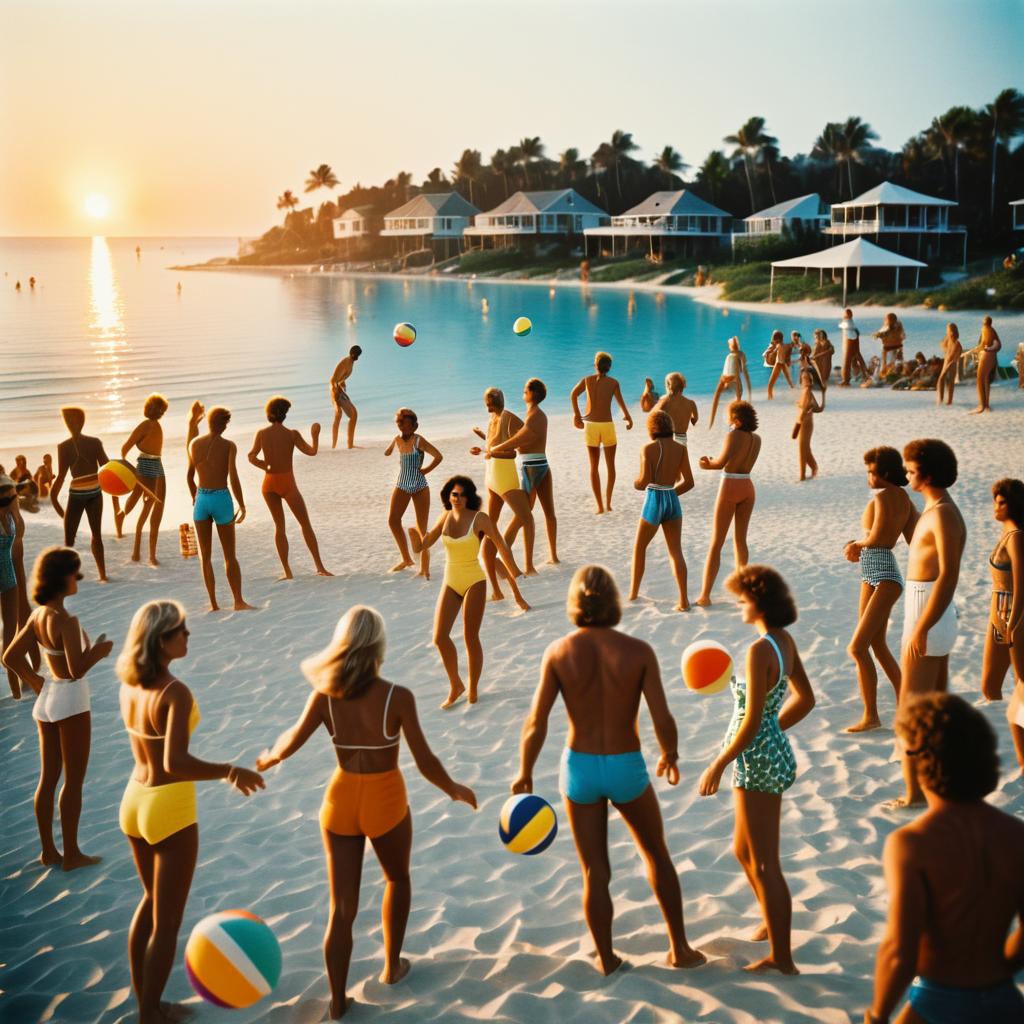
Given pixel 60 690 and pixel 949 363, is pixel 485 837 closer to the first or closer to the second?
pixel 60 690

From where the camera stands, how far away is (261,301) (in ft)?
235

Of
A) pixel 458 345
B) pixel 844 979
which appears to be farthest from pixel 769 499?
pixel 458 345

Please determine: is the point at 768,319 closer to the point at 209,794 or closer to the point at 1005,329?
the point at 1005,329

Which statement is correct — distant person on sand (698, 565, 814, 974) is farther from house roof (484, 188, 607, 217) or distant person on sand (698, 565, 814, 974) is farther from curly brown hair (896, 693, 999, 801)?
house roof (484, 188, 607, 217)

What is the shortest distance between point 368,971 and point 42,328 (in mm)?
59001

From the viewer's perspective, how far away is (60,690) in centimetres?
462

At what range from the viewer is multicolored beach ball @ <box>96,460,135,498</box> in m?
8.77

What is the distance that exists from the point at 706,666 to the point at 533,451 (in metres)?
4.45

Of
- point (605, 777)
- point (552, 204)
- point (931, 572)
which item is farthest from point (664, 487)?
point (552, 204)

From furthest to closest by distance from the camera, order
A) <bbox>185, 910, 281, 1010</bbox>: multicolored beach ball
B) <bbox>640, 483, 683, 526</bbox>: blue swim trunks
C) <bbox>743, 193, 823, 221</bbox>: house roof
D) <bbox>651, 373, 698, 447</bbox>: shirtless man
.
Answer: <bbox>743, 193, 823, 221</bbox>: house roof < <bbox>651, 373, 698, 447</bbox>: shirtless man < <bbox>640, 483, 683, 526</bbox>: blue swim trunks < <bbox>185, 910, 281, 1010</bbox>: multicolored beach ball

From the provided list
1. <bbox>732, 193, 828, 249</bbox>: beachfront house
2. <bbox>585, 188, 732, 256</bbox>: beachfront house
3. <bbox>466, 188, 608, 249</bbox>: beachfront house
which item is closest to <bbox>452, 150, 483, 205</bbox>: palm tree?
<bbox>466, 188, 608, 249</bbox>: beachfront house

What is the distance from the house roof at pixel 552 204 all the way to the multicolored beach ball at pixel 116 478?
259 feet

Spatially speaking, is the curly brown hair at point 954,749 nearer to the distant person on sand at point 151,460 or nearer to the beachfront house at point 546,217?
the distant person on sand at point 151,460

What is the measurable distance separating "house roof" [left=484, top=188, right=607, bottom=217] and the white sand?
78464 millimetres
